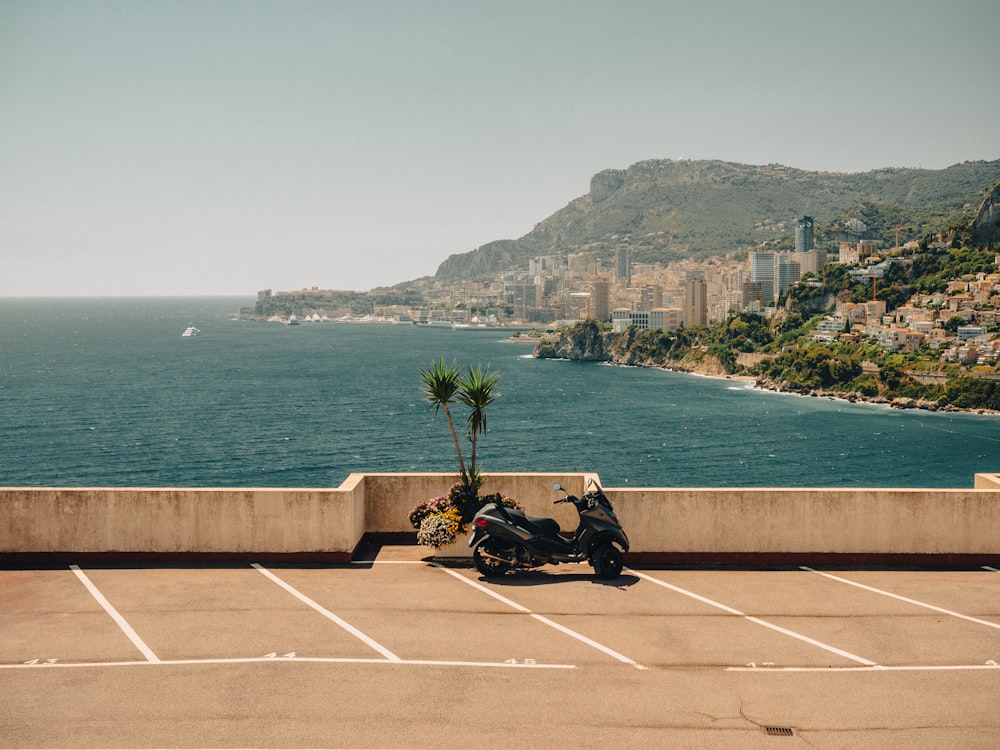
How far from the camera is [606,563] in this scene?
1151 centimetres

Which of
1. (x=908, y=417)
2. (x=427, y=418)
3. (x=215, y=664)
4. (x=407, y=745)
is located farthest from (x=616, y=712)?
(x=908, y=417)

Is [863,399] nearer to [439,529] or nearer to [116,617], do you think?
[439,529]

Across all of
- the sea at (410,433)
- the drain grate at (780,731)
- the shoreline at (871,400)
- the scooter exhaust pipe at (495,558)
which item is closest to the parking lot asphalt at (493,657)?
the drain grate at (780,731)

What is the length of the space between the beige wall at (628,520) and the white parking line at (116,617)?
63 centimetres

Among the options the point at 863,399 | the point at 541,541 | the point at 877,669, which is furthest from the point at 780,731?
the point at 863,399

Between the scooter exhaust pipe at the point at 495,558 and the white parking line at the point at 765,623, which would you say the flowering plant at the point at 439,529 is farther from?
the white parking line at the point at 765,623

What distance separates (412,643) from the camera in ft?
29.9

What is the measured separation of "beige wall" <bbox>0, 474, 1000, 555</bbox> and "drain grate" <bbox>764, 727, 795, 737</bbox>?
4.98 m

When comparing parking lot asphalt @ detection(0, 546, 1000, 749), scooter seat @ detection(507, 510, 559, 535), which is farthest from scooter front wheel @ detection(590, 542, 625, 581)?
scooter seat @ detection(507, 510, 559, 535)

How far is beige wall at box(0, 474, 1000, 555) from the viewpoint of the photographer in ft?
39.2

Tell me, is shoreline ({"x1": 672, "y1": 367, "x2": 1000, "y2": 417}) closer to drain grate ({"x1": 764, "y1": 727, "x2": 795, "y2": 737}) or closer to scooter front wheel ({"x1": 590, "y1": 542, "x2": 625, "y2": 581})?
scooter front wheel ({"x1": 590, "y1": 542, "x2": 625, "y2": 581})

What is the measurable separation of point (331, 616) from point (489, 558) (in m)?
2.45

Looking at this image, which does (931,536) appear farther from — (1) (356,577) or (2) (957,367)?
(2) (957,367)

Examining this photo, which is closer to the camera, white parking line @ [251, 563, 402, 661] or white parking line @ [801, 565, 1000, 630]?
white parking line @ [251, 563, 402, 661]
